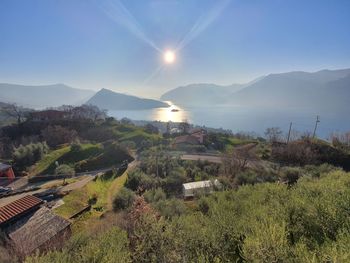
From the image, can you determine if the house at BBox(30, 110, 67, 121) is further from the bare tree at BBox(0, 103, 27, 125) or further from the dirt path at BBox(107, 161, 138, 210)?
the dirt path at BBox(107, 161, 138, 210)

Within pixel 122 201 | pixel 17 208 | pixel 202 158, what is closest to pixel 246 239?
pixel 122 201

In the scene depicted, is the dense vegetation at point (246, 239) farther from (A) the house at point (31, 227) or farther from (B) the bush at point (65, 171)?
(B) the bush at point (65, 171)

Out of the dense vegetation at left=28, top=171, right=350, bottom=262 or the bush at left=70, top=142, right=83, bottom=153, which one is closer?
the dense vegetation at left=28, top=171, right=350, bottom=262

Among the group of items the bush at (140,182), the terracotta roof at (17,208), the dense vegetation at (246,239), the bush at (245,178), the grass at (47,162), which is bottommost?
the grass at (47,162)

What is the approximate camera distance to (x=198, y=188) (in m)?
36.8

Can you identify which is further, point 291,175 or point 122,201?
point 291,175

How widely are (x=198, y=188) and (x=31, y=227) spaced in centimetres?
2252

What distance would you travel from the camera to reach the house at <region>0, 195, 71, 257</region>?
66.6 feet

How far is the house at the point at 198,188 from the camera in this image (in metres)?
35.6

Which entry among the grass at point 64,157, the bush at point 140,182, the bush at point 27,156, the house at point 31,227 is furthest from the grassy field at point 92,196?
the bush at point 27,156

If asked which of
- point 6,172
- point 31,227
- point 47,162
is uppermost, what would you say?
point 31,227

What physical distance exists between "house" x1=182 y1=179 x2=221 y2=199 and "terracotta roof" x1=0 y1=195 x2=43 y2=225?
20626 millimetres

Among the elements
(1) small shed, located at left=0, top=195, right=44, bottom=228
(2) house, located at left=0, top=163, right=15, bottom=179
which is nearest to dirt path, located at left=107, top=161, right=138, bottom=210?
(1) small shed, located at left=0, top=195, right=44, bottom=228

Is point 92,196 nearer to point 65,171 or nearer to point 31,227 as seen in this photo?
point 31,227
